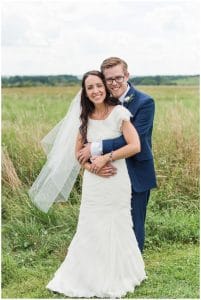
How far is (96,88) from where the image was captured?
188 inches

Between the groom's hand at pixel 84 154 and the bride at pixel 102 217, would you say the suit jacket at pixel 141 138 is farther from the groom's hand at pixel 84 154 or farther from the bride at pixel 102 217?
the groom's hand at pixel 84 154

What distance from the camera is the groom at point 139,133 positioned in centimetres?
491

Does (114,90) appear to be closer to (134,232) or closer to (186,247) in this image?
(134,232)

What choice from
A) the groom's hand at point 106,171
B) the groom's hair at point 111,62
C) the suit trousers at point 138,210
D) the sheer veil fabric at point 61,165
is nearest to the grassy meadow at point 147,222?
the suit trousers at point 138,210

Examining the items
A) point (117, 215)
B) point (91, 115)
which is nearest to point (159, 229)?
point (117, 215)

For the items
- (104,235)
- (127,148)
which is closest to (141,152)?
(127,148)

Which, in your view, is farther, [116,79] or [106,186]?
[116,79]

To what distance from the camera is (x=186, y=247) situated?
20.2 ft

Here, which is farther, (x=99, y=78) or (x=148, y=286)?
(x=148, y=286)

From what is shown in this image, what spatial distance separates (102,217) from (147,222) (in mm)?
1686

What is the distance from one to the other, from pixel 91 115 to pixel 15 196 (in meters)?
2.51

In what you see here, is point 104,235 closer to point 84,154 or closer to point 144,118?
point 84,154

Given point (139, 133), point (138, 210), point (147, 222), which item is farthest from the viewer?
point (147, 222)

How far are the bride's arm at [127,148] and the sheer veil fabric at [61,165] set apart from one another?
19.2 inches
